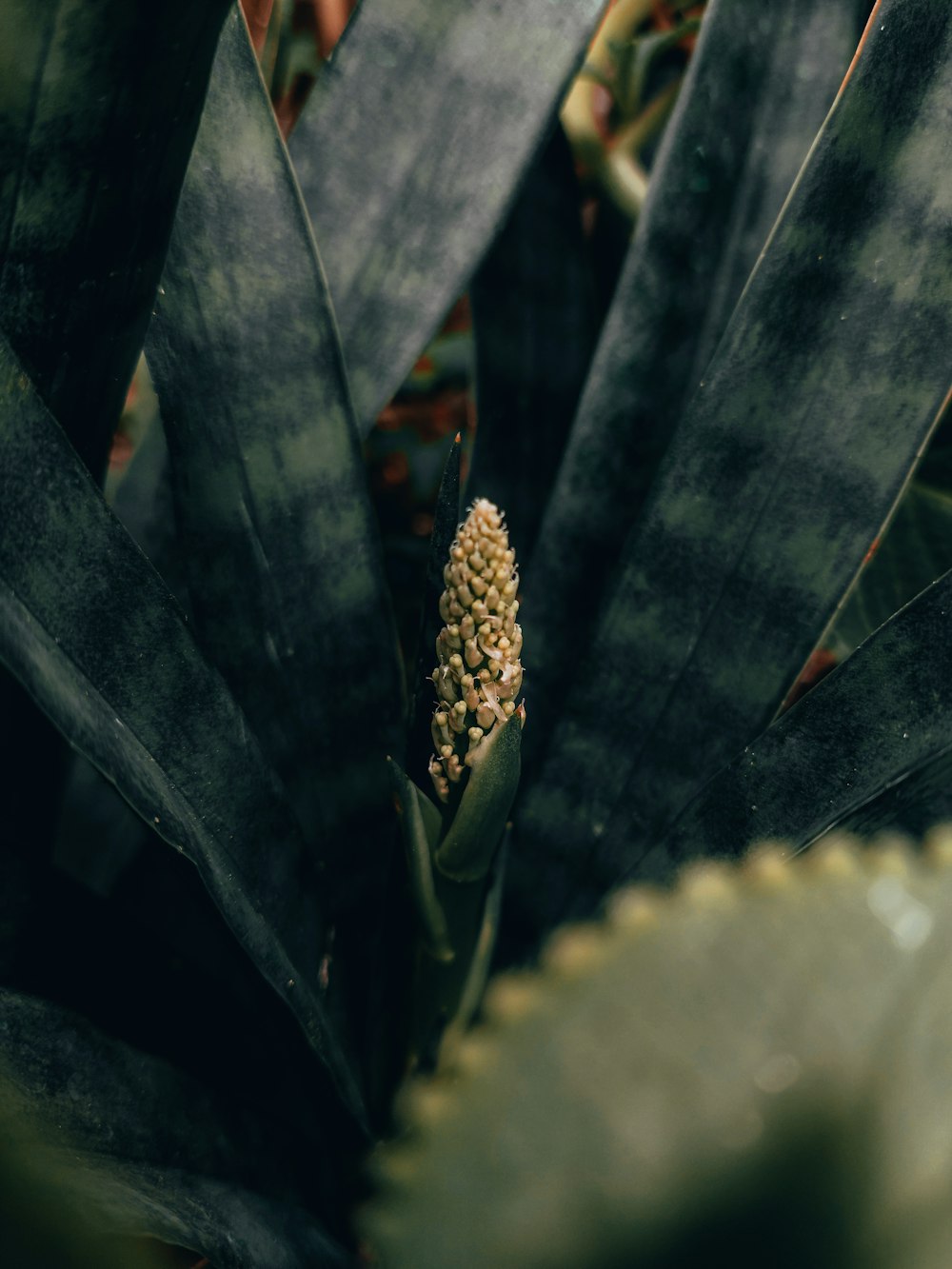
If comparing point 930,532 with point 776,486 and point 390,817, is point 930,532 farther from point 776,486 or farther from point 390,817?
point 390,817

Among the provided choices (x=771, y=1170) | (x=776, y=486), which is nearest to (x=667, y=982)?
(x=771, y=1170)

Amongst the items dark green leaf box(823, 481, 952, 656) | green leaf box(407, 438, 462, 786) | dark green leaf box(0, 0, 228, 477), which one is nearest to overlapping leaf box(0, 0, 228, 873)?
dark green leaf box(0, 0, 228, 477)

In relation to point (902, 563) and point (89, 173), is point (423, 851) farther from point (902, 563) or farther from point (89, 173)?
point (902, 563)

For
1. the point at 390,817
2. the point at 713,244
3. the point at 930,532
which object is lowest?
the point at 390,817

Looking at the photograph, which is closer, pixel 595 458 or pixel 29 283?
pixel 29 283

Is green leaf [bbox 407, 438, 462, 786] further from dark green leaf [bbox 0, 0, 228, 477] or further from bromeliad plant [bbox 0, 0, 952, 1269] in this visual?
dark green leaf [bbox 0, 0, 228, 477]

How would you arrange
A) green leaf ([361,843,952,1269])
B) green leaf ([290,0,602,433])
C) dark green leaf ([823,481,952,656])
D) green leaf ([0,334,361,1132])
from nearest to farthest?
green leaf ([361,843,952,1269]), green leaf ([0,334,361,1132]), green leaf ([290,0,602,433]), dark green leaf ([823,481,952,656])
